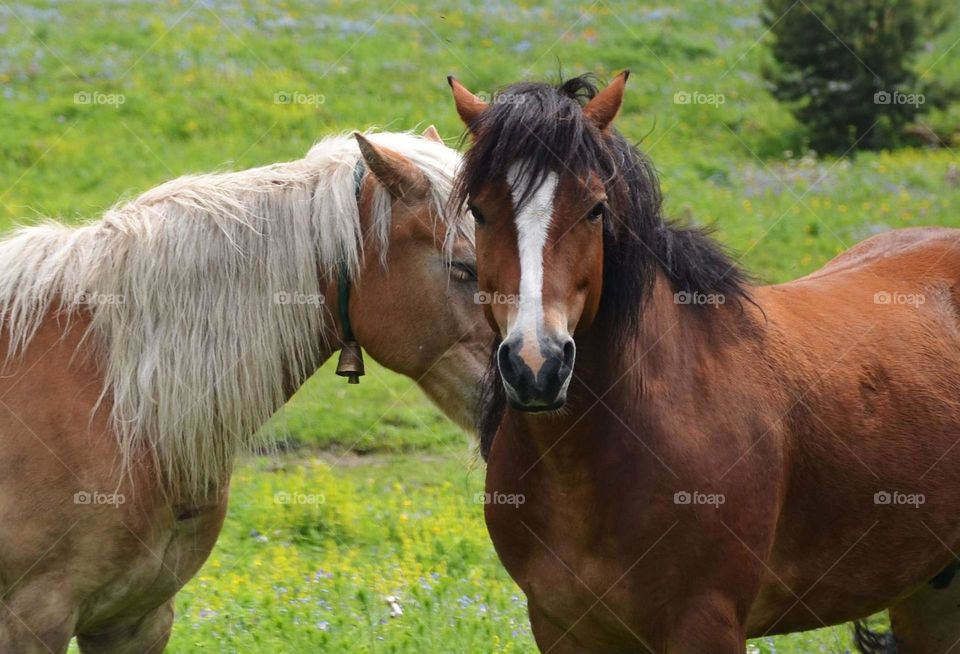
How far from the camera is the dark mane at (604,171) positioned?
3195 millimetres

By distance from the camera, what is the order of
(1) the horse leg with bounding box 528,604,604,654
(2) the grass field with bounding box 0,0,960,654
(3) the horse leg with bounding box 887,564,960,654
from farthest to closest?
(2) the grass field with bounding box 0,0,960,654 → (3) the horse leg with bounding box 887,564,960,654 → (1) the horse leg with bounding box 528,604,604,654

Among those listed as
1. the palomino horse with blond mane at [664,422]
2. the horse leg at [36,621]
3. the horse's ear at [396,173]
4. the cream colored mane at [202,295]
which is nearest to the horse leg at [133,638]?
the horse leg at [36,621]

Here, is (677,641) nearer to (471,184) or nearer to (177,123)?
(471,184)

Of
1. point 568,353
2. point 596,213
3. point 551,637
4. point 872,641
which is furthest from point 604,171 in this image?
point 872,641

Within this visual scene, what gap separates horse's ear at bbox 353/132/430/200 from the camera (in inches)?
159

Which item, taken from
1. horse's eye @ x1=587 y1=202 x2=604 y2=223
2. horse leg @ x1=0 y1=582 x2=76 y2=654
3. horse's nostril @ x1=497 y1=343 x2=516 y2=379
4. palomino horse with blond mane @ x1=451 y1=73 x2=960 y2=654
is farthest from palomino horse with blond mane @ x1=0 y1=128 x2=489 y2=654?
horse's nostril @ x1=497 y1=343 x2=516 y2=379

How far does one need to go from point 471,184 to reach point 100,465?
1.60 m

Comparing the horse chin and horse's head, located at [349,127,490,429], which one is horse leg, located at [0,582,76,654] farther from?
the horse chin

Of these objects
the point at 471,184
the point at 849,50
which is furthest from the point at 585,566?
the point at 849,50

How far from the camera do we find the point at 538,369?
293 centimetres

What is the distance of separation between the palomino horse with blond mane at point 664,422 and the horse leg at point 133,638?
4.52 ft

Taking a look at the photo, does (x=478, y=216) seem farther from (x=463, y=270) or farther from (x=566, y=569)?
(x=566, y=569)

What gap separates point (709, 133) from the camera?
15914 mm

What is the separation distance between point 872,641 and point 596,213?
8.16 ft
